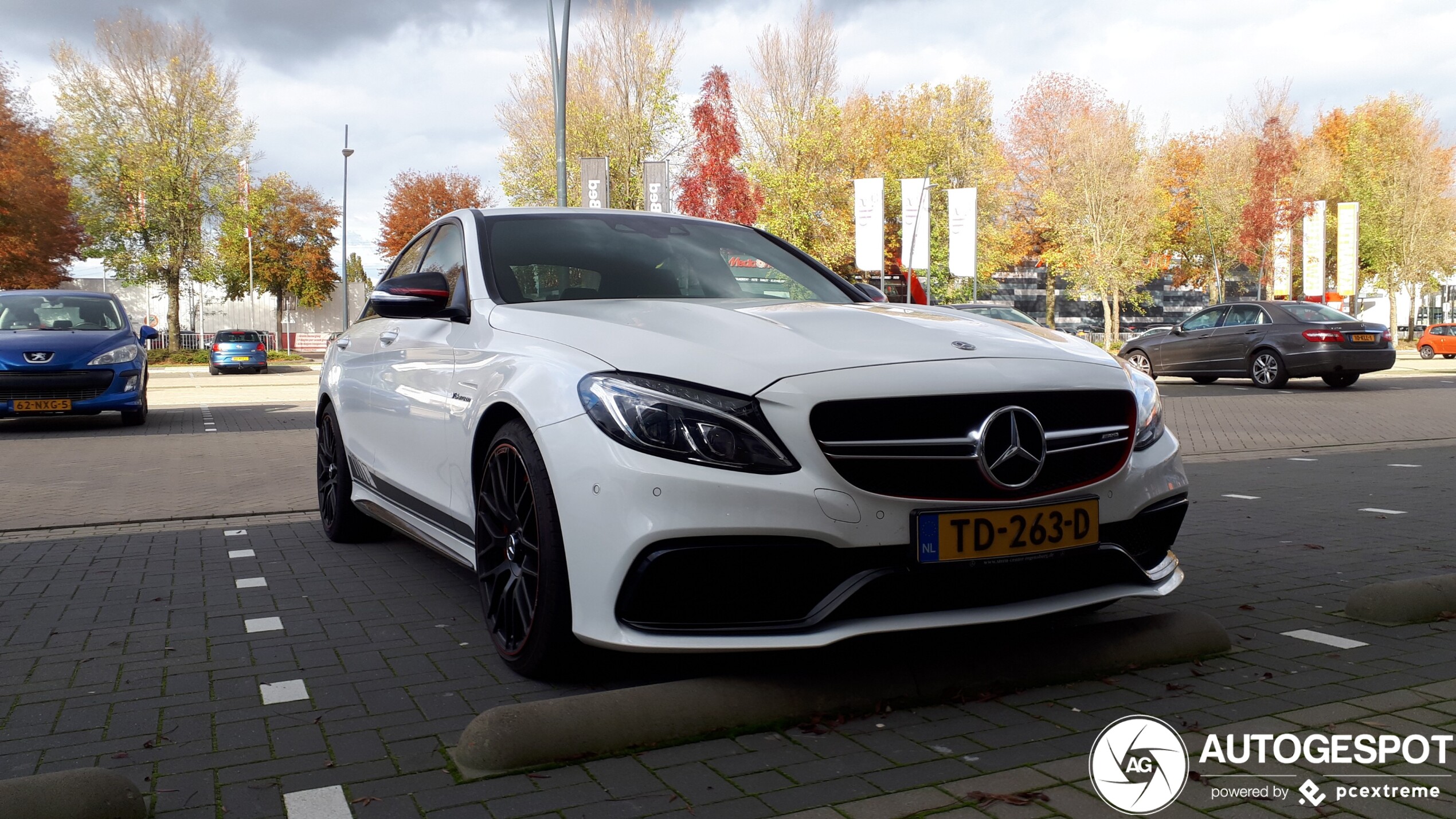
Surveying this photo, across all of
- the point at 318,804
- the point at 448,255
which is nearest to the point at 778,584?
the point at 318,804

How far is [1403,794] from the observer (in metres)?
2.57

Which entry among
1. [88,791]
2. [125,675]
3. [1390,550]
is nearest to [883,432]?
[88,791]

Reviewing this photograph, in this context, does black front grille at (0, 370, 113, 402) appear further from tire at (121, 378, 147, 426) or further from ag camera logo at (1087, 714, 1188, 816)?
ag camera logo at (1087, 714, 1188, 816)

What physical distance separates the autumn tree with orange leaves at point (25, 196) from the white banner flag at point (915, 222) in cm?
2738

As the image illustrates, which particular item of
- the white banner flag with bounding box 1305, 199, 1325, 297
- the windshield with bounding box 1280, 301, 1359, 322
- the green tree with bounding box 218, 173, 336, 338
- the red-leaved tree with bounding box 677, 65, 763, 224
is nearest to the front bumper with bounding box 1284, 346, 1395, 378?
the windshield with bounding box 1280, 301, 1359, 322

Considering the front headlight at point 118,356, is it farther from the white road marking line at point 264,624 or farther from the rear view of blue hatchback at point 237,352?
the rear view of blue hatchback at point 237,352

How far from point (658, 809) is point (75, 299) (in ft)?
45.5

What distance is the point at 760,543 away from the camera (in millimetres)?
2918

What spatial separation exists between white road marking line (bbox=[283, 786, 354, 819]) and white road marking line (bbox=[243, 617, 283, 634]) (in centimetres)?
172

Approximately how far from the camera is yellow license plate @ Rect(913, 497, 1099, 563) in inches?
118

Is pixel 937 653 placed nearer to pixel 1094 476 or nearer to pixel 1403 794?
pixel 1094 476

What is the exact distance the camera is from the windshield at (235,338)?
33.7 meters

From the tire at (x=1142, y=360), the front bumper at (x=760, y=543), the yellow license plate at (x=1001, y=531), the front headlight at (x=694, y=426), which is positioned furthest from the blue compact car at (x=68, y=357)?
the tire at (x=1142, y=360)

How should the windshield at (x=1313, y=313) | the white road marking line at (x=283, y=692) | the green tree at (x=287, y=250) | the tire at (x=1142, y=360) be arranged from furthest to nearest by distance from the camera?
the green tree at (x=287, y=250) → the tire at (x=1142, y=360) → the windshield at (x=1313, y=313) → the white road marking line at (x=283, y=692)
